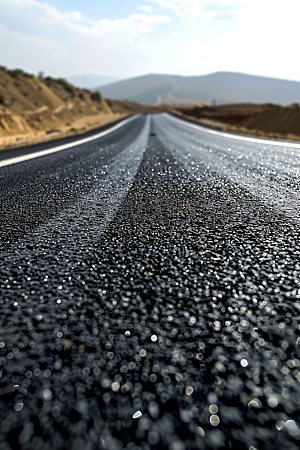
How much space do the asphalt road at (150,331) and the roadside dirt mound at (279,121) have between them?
24.7m

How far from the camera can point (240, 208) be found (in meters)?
3.28

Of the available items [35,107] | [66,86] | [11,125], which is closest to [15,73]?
[35,107]

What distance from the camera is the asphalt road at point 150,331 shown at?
0.90 m

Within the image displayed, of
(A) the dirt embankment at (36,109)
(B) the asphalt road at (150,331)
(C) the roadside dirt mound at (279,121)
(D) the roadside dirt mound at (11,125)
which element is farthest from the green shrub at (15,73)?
(B) the asphalt road at (150,331)

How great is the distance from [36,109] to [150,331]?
4443 centimetres

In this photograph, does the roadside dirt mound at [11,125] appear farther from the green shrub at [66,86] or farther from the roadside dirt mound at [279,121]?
the green shrub at [66,86]

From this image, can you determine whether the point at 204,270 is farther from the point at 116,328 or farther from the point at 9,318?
the point at 9,318

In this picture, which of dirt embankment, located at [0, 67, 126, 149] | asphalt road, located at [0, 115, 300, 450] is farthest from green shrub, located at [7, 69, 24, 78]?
asphalt road, located at [0, 115, 300, 450]

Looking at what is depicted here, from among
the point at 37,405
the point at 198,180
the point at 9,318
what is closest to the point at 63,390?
the point at 37,405

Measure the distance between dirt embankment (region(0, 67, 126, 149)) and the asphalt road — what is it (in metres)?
22.2

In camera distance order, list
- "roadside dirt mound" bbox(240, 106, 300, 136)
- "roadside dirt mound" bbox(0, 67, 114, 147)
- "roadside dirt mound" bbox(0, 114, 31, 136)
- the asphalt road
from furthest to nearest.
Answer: "roadside dirt mound" bbox(0, 67, 114, 147), "roadside dirt mound" bbox(240, 106, 300, 136), "roadside dirt mound" bbox(0, 114, 31, 136), the asphalt road

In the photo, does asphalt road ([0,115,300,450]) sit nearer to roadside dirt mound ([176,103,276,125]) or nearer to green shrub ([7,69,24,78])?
roadside dirt mound ([176,103,276,125])

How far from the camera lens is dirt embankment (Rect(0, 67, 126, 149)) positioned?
25672 millimetres

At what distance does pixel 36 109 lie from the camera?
40.5 meters
